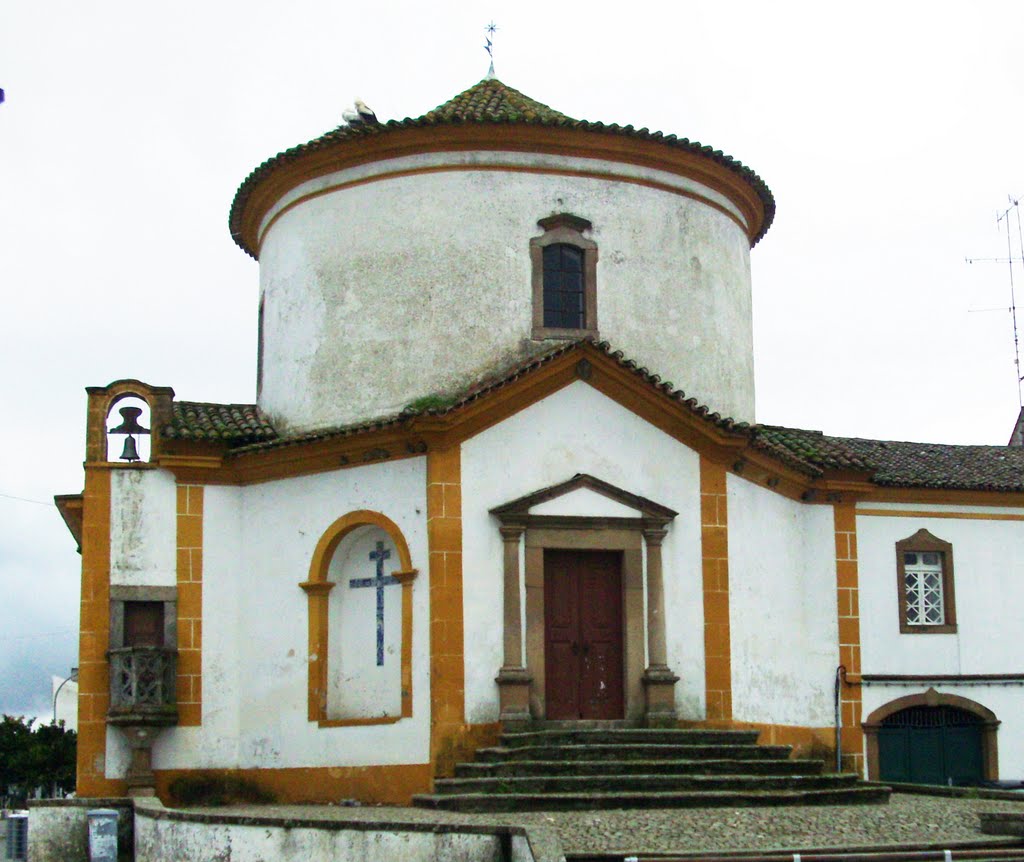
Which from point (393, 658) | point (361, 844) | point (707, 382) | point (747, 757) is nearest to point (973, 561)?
point (707, 382)

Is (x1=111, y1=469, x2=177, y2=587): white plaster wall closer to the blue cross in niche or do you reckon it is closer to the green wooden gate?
the blue cross in niche

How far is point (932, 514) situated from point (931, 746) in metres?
3.56

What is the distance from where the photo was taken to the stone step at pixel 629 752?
19734 mm

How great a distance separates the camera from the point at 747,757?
804 inches

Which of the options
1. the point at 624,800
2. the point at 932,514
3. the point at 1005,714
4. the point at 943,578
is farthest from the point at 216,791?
the point at 1005,714

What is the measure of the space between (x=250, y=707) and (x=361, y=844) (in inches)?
268

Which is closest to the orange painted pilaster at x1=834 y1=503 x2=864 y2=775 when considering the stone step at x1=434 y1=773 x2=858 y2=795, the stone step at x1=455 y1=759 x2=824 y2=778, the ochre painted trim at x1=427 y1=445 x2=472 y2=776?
the stone step at x1=455 y1=759 x2=824 y2=778

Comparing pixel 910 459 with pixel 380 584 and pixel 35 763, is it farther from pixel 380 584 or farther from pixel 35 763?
pixel 35 763

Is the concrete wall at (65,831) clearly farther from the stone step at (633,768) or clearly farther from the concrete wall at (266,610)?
the stone step at (633,768)

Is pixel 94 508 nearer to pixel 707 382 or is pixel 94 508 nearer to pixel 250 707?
pixel 250 707

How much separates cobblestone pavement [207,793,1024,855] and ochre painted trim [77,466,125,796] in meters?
4.66

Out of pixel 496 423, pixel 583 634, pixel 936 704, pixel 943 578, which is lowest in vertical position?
pixel 936 704

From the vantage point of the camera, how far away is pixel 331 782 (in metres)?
21.7

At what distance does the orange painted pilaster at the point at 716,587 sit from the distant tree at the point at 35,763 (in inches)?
1217
